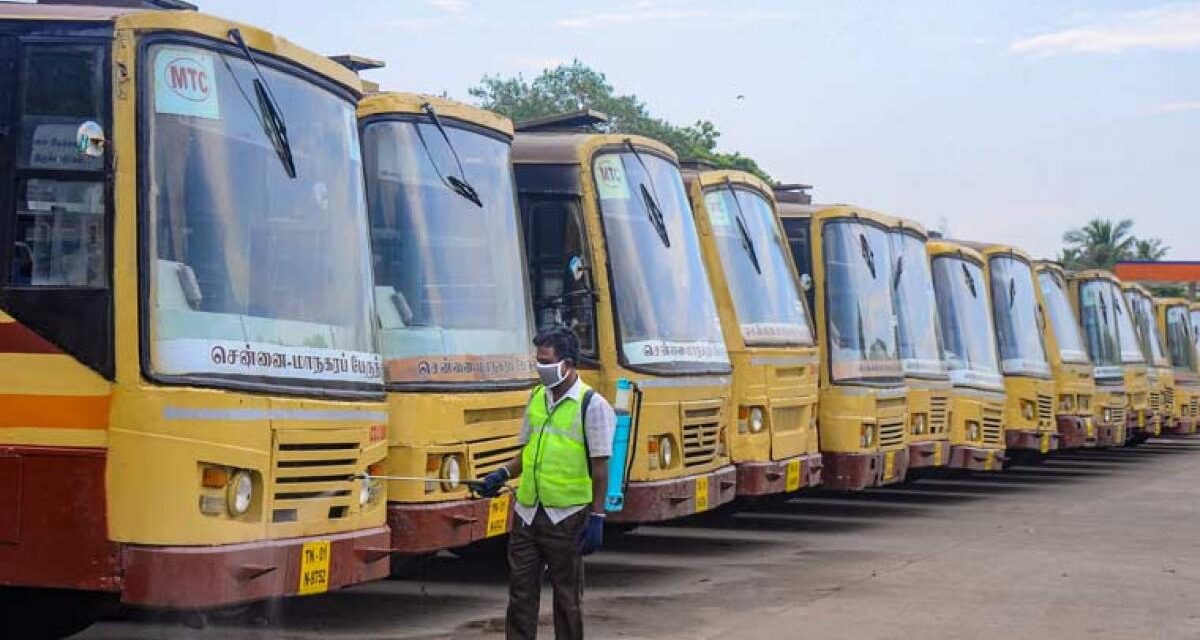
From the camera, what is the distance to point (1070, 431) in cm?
2306

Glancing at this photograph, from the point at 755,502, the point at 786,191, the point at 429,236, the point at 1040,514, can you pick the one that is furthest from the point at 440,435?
the point at 1040,514

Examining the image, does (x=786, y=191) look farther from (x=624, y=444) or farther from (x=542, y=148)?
(x=624, y=444)

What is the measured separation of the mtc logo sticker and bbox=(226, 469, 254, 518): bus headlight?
152 centimetres

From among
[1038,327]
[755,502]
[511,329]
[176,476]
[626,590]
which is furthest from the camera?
[1038,327]

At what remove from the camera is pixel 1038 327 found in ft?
72.8

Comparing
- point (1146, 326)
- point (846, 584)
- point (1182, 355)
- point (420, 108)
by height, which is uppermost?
point (420, 108)

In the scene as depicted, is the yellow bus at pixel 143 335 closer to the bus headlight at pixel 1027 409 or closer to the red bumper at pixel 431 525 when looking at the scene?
the red bumper at pixel 431 525

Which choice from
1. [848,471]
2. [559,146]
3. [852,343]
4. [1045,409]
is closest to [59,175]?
[559,146]

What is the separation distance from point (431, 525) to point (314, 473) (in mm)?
1462

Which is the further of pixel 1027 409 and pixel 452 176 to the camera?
pixel 1027 409

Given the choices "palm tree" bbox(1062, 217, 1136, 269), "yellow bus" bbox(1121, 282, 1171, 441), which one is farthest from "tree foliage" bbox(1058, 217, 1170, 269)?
"yellow bus" bbox(1121, 282, 1171, 441)

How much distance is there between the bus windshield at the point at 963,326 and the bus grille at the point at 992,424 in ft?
0.88

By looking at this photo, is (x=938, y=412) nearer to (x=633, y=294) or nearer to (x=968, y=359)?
(x=968, y=359)

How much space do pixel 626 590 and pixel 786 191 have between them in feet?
22.0
